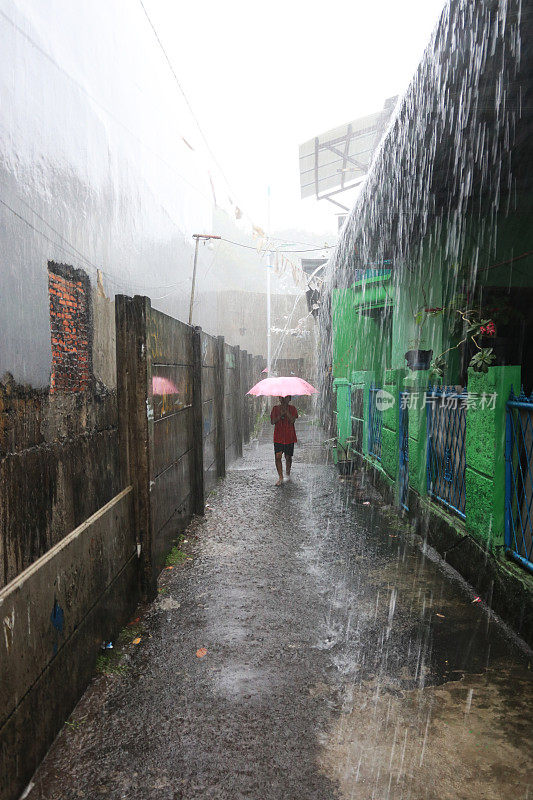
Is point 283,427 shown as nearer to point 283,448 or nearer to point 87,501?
point 283,448

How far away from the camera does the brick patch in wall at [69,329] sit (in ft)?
28.2

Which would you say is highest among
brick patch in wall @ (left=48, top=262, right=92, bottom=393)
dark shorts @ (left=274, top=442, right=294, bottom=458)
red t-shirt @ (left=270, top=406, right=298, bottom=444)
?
brick patch in wall @ (left=48, top=262, right=92, bottom=393)

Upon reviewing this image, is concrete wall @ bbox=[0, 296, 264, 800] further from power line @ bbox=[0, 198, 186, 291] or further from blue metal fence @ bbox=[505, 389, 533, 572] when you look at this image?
blue metal fence @ bbox=[505, 389, 533, 572]

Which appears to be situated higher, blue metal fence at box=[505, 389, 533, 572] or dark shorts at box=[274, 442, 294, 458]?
blue metal fence at box=[505, 389, 533, 572]

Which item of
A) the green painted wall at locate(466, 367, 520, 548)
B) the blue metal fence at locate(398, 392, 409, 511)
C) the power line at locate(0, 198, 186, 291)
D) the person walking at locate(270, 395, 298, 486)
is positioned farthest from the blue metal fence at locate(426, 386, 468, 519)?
the power line at locate(0, 198, 186, 291)

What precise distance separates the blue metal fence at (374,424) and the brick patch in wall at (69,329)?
17.0 ft

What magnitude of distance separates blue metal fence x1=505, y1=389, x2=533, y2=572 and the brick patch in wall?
7.10 meters

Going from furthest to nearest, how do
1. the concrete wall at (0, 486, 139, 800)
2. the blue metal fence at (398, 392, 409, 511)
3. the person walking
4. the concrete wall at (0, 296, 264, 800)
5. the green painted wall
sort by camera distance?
1. the person walking
2. the blue metal fence at (398, 392, 409, 511)
3. the green painted wall
4. the concrete wall at (0, 296, 264, 800)
5. the concrete wall at (0, 486, 139, 800)

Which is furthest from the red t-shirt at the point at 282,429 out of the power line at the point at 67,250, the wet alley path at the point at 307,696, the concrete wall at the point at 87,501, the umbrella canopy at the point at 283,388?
the power line at the point at 67,250

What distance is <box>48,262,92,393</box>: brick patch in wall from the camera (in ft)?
28.2

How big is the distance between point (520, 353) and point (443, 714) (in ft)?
22.0

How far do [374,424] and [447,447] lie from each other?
12.2 feet

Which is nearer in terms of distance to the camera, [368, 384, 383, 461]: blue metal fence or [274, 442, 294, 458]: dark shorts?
[368, 384, 383, 461]: blue metal fence

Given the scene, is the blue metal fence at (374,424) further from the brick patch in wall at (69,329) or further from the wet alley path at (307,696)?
the brick patch in wall at (69,329)
